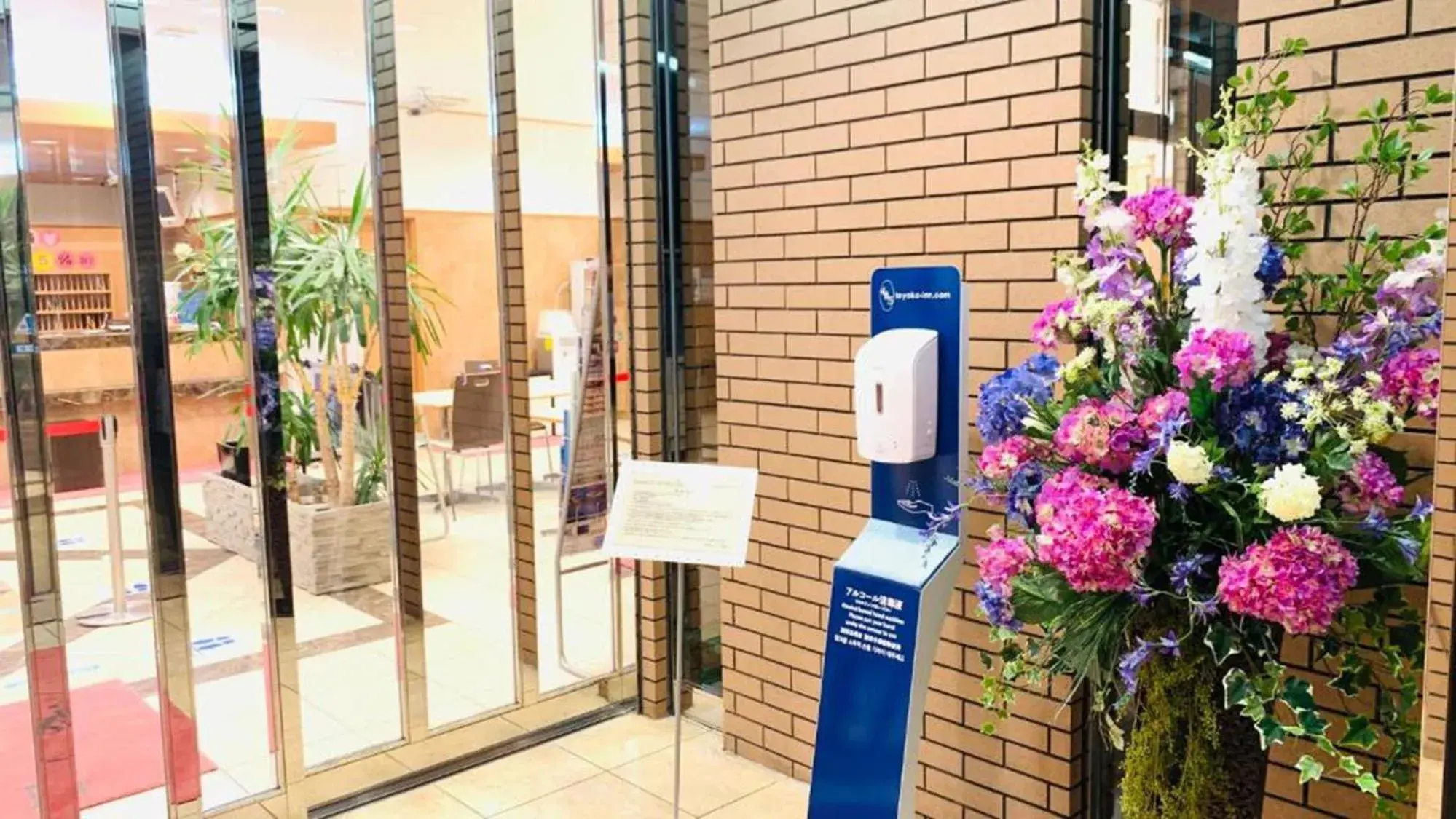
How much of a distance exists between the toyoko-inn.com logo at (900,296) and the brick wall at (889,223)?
30 cm

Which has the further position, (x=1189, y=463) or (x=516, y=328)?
(x=516, y=328)

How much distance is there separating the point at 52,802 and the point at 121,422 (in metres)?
1.09

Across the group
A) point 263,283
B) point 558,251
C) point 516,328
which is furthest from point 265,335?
point 558,251

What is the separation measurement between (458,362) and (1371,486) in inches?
112

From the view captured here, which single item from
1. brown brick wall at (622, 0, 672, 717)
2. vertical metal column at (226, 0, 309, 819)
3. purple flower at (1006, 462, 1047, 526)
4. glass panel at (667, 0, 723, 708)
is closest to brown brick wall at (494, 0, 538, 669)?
brown brick wall at (622, 0, 672, 717)

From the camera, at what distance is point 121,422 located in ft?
9.93

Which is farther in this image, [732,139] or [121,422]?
[732,139]

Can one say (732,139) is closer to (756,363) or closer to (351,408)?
(756,363)

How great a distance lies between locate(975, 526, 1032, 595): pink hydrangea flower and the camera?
2072 millimetres

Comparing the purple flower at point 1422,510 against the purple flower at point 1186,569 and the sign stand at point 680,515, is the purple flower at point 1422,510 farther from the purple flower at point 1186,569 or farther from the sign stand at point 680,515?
the sign stand at point 680,515

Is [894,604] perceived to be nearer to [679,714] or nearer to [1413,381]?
[679,714]

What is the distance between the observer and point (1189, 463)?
69.5 inches

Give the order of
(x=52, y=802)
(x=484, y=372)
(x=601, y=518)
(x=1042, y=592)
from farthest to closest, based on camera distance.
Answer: (x=601, y=518)
(x=484, y=372)
(x=52, y=802)
(x=1042, y=592)

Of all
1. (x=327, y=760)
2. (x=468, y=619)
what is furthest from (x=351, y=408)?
(x=327, y=760)
